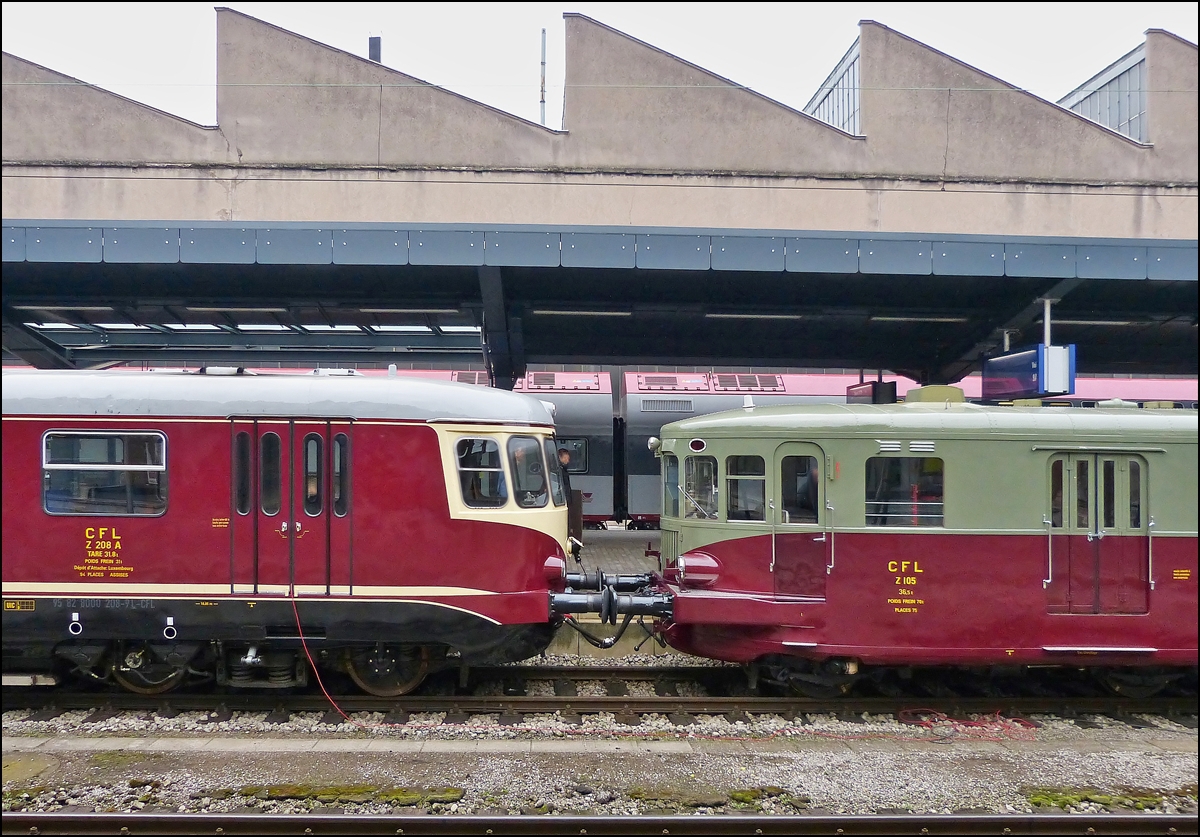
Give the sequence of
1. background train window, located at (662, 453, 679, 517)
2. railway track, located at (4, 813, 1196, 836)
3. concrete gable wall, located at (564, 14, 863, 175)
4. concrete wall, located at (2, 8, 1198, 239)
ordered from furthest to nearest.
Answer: concrete gable wall, located at (564, 14, 863, 175) → concrete wall, located at (2, 8, 1198, 239) → background train window, located at (662, 453, 679, 517) → railway track, located at (4, 813, 1196, 836)

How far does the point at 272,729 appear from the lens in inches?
275

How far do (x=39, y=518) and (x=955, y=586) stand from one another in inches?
368

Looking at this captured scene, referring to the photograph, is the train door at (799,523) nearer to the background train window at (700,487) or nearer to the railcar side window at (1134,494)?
the background train window at (700,487)

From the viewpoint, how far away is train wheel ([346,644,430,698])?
760 cm

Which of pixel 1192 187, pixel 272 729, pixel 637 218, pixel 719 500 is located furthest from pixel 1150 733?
pixel 1192 187

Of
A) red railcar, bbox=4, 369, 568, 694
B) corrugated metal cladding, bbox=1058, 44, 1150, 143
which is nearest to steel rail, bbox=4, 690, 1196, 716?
red railcar, bbox=4, 369, 568, 694

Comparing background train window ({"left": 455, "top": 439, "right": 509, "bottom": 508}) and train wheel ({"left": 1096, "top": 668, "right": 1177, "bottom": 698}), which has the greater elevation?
background train window ({"left": 455, "top": 439, "right": 509, "bottom": 508})

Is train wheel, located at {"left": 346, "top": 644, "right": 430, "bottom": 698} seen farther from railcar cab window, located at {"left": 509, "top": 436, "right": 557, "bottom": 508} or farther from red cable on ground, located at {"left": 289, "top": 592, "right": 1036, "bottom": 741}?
railcar cab window, located at {"left": 509, "top": 436, "right": 557, "bottom": 508}

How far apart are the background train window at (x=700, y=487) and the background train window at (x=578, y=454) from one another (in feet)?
28.1

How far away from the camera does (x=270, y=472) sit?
23.5ft

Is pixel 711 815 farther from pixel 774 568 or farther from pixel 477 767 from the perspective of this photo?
pixel 774 568

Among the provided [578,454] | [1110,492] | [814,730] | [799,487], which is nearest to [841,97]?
[578,454]

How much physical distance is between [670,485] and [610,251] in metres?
3.57

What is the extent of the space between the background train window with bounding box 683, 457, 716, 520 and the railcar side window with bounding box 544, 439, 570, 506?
4.85 ft
